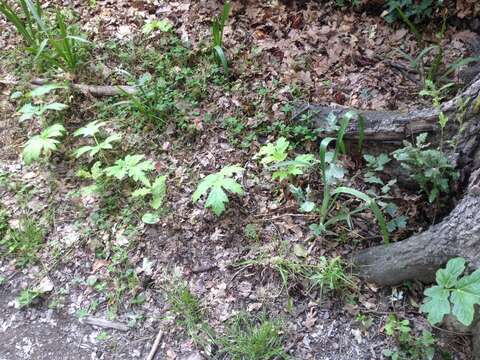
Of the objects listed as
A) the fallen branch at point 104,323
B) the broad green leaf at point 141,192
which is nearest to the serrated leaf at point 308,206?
the broad green leaf at point 141,192

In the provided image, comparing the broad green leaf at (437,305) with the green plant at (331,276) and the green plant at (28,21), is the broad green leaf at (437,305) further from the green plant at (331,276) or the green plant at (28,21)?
the green plant at (28,21)

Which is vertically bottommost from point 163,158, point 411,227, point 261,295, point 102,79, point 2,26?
point 261,295

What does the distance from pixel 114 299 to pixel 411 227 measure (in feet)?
6.97

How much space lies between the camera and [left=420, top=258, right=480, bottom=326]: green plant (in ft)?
7.18

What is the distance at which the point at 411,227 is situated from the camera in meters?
2.97

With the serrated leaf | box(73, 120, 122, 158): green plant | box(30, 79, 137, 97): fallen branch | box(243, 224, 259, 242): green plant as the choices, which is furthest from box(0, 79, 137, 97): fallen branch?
the serrated leaf

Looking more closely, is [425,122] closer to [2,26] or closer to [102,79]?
[102,79]

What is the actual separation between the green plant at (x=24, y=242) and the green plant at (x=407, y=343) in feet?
8.43

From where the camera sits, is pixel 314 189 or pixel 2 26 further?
pixel 2 26

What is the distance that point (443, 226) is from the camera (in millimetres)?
2580

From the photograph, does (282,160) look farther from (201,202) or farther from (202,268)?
(202,268)

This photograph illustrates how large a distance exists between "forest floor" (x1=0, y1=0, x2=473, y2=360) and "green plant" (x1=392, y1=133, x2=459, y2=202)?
23 cm

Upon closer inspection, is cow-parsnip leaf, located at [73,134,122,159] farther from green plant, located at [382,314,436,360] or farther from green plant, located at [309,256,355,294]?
green plant, located at [382,314,436,360]

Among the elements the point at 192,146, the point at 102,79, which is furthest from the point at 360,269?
the point at 102,79
